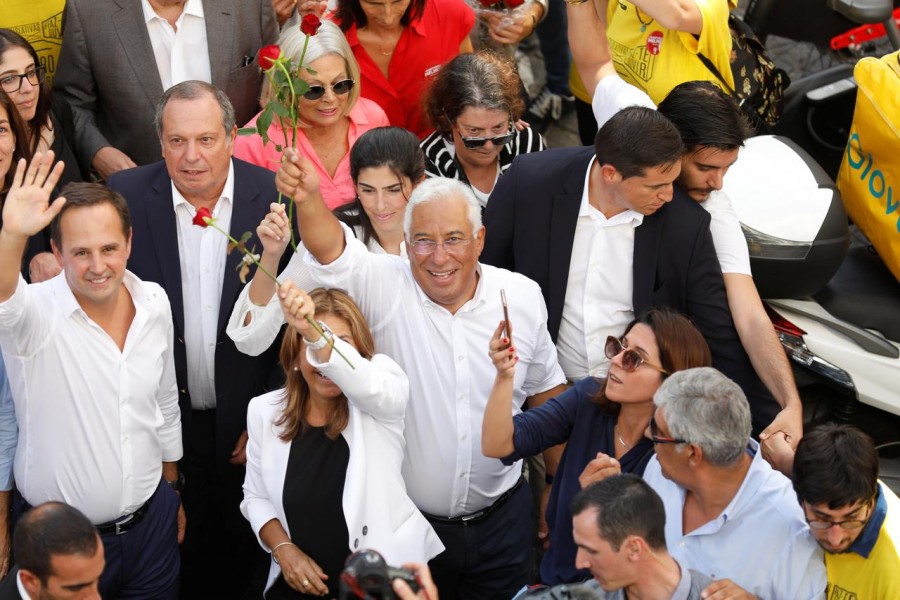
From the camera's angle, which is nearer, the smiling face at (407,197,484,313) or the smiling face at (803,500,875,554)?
the smiling face at (803,500,875,554)

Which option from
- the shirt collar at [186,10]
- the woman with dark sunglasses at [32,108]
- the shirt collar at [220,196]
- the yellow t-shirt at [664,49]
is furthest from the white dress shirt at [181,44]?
the yellow t-shirt at [664,49]

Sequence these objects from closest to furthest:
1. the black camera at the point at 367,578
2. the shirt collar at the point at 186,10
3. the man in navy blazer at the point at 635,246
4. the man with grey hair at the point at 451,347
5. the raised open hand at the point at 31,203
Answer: the black camera at the point at 367,578, the raised open hand at the point at 31,203, the man with grey hair at the point at 451,347, the man in navy blazer at the point at 635,246, the shirt collar at the point at 186,10

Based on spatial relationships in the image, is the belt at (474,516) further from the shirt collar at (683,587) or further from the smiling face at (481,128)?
the smiling face at (481,128)

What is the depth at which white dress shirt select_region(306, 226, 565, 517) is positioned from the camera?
4293 mm

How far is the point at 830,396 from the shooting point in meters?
5.22

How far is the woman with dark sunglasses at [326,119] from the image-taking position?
5.10 m

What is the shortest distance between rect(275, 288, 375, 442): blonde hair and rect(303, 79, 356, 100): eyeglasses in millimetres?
1242

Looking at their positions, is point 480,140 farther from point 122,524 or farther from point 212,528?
point 122,524

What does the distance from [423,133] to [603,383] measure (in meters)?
1.98

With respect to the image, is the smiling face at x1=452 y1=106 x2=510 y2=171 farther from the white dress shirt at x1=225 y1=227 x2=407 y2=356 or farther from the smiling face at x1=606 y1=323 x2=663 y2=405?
the smiling face at x1=606 y1=323 x2=663 y2=405

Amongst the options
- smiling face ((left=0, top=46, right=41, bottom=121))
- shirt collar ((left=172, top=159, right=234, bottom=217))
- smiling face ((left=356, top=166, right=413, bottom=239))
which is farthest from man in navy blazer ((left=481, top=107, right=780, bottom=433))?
smiling face ((left=0, top=46, right=41, bottom=121))

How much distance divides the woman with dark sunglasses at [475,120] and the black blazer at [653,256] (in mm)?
511

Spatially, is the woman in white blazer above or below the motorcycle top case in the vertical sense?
below

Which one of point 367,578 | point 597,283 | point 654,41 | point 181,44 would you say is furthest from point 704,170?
point 367,578
